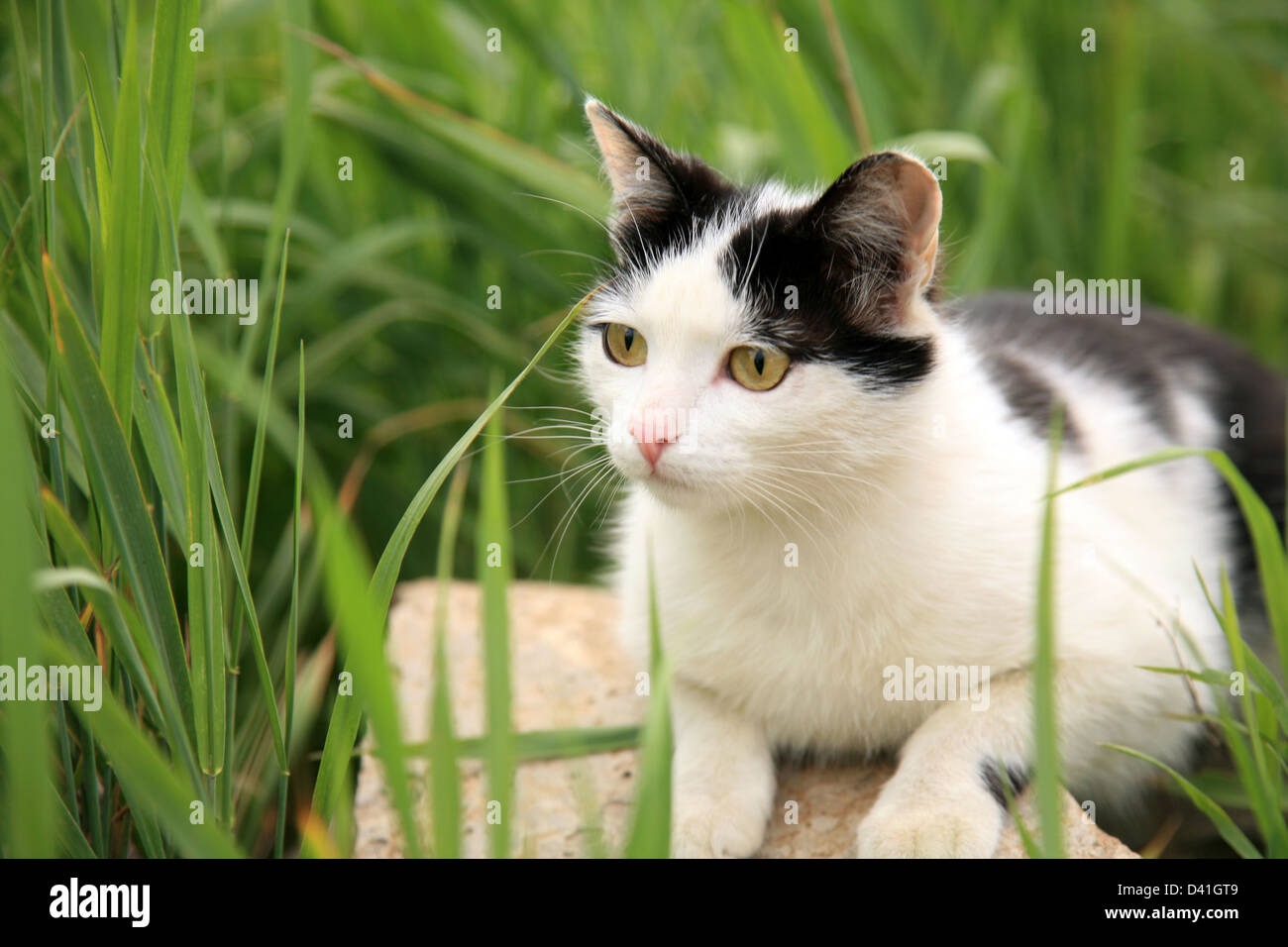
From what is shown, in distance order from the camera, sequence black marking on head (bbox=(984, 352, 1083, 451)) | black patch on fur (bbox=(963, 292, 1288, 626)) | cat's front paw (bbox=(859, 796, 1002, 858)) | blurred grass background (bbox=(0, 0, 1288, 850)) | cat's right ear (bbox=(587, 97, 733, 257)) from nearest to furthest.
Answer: cat's front paw (bbox=(859, 796, 1002, 858))
cat's right ear (bbox=(587, 97, 733, 257))
black marking on head (bbox=(984, 352, 1083, 451))
black patch on fur (bbox=(963, 292, 1288, 626))
blurred grass background (bbox=(0, 0, 1288, 850))

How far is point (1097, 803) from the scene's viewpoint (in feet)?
4.91

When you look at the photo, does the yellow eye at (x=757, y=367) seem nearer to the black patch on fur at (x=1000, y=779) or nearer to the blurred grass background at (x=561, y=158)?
the black patch on fur at (x=1000, y=779)

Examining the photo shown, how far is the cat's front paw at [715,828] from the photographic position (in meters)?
1.23

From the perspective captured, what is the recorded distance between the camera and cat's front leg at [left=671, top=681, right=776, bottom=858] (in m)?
1.24

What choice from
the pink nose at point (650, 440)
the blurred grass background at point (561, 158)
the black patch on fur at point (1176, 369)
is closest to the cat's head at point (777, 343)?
the pink nose at point (650, 440)

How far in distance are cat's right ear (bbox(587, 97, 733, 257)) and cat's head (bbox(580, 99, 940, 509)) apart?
1 cm

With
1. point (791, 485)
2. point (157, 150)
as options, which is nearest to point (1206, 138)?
point (791, 485)

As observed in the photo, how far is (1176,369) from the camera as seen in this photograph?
1943 millimetres

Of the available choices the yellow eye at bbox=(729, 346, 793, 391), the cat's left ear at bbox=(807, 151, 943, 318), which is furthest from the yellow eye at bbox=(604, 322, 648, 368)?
the cat's left ear at bbox=(807, 151, 943, 318)

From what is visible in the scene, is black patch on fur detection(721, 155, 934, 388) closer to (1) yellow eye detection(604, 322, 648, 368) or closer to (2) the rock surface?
(1) yellow eye detection(604, 322, 648, 368)

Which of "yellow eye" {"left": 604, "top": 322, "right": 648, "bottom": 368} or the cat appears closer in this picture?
the cat

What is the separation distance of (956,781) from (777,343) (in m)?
0.55

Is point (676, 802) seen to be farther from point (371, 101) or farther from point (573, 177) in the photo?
point (371, 101)

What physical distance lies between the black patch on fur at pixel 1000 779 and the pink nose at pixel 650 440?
538 mm
